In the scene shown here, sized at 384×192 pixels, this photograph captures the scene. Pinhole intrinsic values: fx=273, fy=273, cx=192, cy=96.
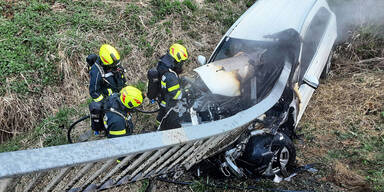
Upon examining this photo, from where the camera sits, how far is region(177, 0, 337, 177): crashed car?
3.27 meters

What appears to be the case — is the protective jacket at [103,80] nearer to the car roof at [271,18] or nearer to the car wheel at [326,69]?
the car roof at [271,18]

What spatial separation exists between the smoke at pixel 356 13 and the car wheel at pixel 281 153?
4082 millimetres

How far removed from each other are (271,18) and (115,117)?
3.17 meters

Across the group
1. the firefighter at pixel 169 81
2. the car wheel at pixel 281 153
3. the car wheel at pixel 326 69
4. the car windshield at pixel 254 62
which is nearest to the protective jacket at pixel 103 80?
the firefighter at pixel 169 81

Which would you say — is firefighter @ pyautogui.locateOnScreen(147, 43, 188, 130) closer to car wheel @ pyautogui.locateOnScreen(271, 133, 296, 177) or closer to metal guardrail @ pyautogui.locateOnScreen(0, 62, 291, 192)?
metal guardrail @ pyautogui.locateOnScreen(0, 62, 291, 192)

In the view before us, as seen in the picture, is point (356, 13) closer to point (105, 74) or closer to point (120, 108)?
point (105, 74)

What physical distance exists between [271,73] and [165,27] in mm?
3785

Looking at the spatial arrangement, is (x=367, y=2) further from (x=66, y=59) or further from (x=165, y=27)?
(x=66, y=59)

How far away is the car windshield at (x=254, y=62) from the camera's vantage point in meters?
3.82

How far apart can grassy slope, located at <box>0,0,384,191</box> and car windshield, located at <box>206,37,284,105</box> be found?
1.07 m

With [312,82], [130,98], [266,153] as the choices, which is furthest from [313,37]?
[130,98]

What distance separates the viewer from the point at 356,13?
269 inches

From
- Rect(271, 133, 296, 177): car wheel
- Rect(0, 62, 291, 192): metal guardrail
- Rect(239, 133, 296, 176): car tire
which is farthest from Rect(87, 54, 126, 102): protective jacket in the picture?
Rect(271, 133, 296, 177): car wheel

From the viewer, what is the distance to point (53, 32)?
6.27m
